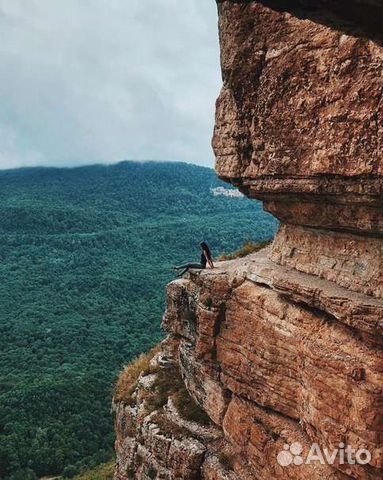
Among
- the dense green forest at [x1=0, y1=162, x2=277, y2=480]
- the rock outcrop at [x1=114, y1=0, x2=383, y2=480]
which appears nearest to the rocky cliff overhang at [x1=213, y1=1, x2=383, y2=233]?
the rock outcrop at [x1=114, y1=0, x2=383, y2=480]

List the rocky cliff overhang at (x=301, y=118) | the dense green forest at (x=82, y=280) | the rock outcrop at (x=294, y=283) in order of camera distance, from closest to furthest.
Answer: the rocky cliff overhang at (x=301, y=118)
the rock outcrop at (x=294, y=283)
the dense green forest at (x=82, y=280)

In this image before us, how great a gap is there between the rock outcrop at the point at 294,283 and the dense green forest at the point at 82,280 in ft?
90.0

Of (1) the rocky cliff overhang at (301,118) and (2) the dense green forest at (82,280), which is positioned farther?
(2) the dense green forest at (82,280)

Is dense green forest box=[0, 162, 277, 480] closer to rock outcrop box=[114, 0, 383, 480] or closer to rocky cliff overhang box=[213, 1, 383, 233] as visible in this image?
rock outcrop box=[114, 0, 383, 480]

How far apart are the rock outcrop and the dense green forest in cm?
2742

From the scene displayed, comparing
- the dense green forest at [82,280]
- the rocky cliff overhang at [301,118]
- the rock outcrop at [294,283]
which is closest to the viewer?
the rocky cliff overhang at [301,118]

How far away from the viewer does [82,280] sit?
A: 9012 cm

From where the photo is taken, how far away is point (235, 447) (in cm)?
1389

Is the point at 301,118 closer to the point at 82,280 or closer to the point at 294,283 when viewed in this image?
the point at 294,283

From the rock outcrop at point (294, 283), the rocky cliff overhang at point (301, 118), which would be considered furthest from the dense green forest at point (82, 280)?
the rocky cliff overhang at point (301, 118)

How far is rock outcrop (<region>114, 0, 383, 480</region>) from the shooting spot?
31.3 ft

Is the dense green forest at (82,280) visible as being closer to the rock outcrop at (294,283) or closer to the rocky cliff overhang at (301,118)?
the rock outcrop at (294,283)

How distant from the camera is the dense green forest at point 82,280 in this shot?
137ft

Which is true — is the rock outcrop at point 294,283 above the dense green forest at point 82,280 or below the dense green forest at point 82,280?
above
